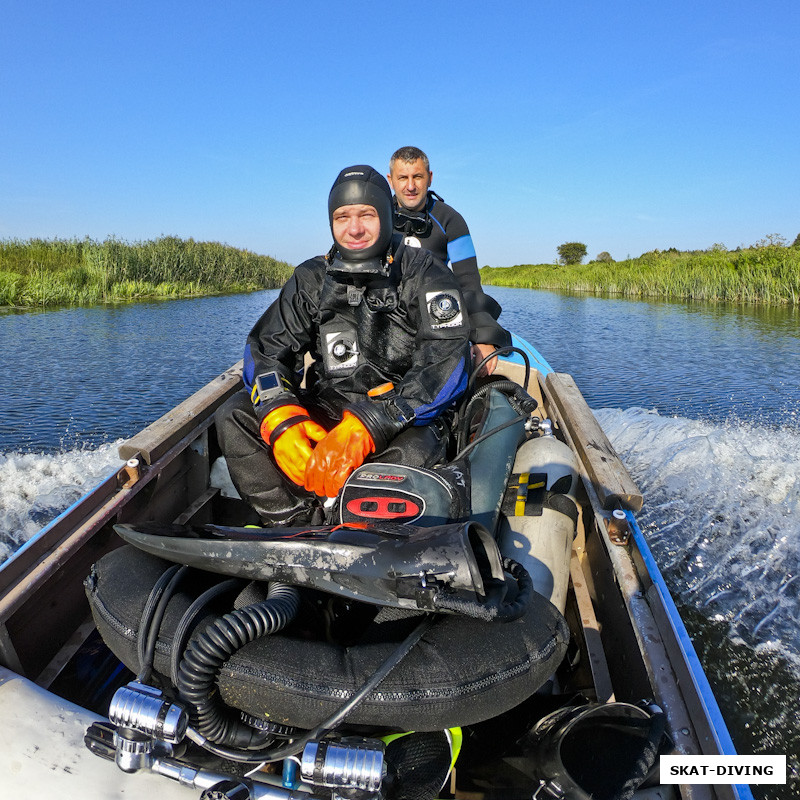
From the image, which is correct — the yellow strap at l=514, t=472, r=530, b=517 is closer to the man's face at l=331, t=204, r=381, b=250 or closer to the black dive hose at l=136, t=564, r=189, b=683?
the man's face at l=331, t=204, r=381, b=250

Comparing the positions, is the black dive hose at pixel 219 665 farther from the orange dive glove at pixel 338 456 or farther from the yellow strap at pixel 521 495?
the yellow strap at pixel 521 495

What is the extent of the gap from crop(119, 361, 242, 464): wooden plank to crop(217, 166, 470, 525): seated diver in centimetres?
29

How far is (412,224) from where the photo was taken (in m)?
3.97

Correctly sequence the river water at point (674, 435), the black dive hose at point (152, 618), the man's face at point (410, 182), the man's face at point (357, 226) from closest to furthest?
the black dive hose at point (152, 618) < the man's face at point (357, 226) < the river water at point (674, 435) < the man's face at point (410, 182)

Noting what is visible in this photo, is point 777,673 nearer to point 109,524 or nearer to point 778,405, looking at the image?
point 109,524

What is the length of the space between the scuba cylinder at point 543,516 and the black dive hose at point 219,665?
3.28 feet

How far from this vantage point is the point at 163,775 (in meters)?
1.24


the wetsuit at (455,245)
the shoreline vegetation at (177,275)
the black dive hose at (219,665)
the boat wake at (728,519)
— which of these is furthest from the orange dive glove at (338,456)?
the shoreline vegetation at (177,275)

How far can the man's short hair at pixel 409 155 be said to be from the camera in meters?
4.03

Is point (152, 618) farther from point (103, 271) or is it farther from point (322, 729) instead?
point (103, 271)

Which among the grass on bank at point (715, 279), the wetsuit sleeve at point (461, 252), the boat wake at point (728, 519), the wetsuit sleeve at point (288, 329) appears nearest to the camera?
the wetsuit sleeve at point (288, 329)

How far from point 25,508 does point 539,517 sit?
355cm

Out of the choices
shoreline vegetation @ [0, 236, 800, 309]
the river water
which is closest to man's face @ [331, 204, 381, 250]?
the river water

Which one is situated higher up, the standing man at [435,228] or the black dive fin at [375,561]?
the standing man at [435,228]
